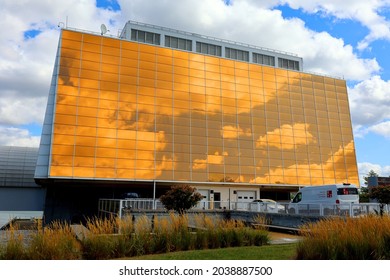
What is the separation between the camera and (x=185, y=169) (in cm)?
4450

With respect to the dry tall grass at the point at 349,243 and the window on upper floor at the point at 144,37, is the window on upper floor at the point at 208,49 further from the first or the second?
the dry tall grass at the point at 349,243

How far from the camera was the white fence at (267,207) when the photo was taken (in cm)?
2072

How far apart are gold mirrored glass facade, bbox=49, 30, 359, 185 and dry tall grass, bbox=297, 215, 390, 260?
110ft

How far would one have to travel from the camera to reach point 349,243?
9.73 meters

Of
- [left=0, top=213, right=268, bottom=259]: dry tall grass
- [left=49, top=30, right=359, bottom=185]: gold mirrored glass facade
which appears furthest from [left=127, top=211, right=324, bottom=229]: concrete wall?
[left=49, top=30, right=359, bottom=185]: gold mirrored glass facade

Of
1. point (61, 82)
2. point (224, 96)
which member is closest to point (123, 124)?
point (61, 82)

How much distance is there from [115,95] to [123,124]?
A: 12.5 ft

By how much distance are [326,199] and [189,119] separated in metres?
22.0

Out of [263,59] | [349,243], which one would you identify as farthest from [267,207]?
[263,59]

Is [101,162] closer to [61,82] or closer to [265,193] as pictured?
[61,82]

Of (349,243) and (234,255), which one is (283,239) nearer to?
(234,255)

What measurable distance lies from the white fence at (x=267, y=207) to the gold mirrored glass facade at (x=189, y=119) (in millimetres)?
7707

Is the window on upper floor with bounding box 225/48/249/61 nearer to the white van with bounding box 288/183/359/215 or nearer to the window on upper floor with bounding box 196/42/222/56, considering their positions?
the window on upper floor with bounding box 196/42/222/56

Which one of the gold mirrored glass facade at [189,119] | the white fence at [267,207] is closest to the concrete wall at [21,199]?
the white fence at [267,207]
